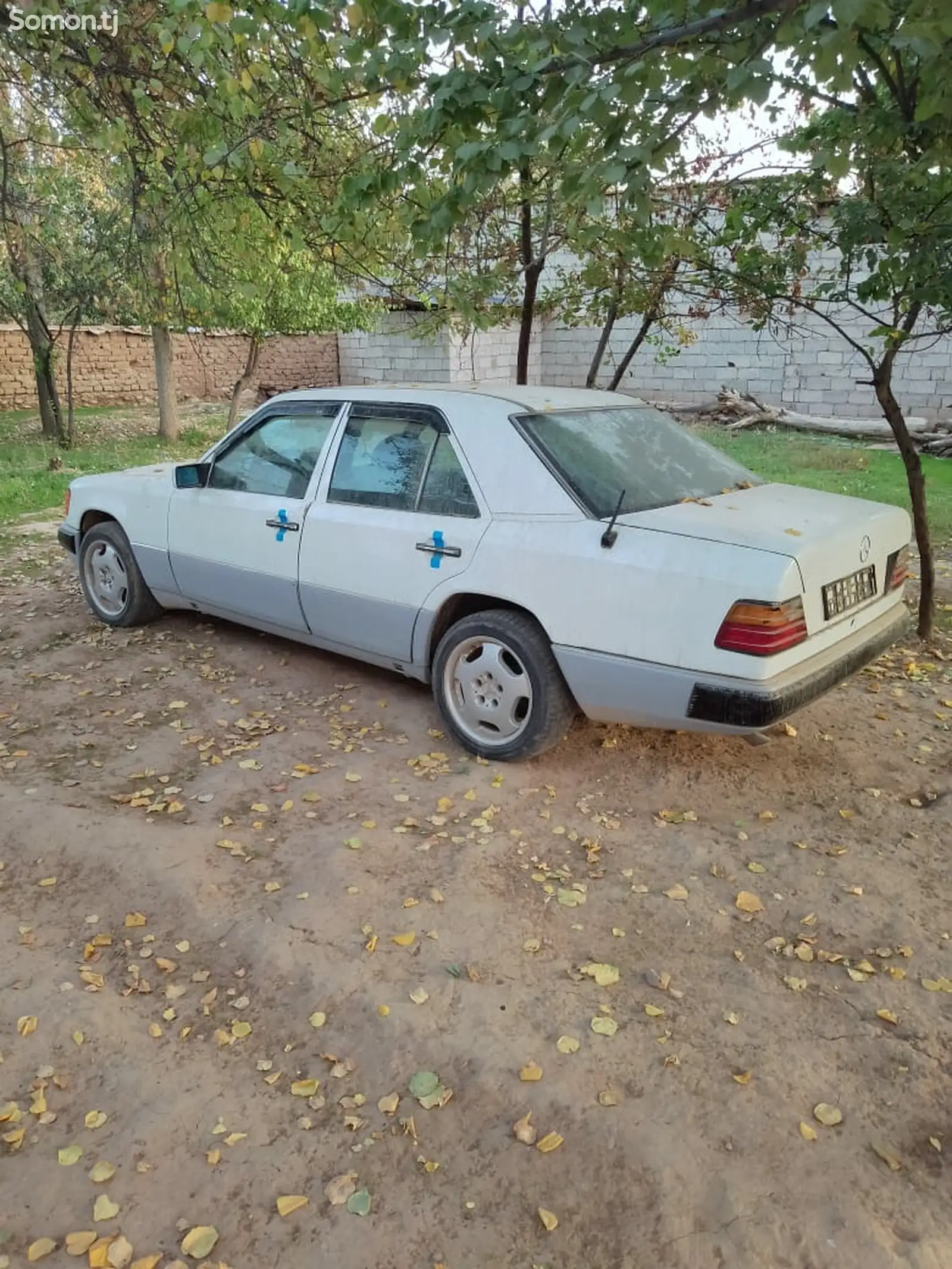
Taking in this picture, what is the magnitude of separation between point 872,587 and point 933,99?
6.06 ft

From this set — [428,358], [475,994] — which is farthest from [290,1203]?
[428,358]

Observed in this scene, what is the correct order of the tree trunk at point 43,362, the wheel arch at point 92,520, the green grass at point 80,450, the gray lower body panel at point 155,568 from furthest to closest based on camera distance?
the tree trunk at point 43,362
the green grass at point 80,450
the wheel arch at point 92,520
the gray lower body panel at point 155,568

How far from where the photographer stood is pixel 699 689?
3.47 metres

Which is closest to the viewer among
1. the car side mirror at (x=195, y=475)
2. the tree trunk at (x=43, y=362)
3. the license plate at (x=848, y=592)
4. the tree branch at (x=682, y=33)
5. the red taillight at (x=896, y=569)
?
the tree branch at (x=682, y=33)

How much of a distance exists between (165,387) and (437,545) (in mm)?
13645

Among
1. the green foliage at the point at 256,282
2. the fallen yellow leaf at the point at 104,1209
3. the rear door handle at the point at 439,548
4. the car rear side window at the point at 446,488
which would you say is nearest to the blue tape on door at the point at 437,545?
the rear door handle at the point at 439,548

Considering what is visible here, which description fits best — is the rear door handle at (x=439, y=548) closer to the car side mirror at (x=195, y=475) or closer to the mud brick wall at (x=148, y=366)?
the car side mirror at (x=195, y=475)

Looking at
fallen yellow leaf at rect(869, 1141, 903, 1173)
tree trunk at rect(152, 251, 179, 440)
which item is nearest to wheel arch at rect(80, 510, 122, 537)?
fallen yellow leaf at rect(869, 1141, 903, 1173)

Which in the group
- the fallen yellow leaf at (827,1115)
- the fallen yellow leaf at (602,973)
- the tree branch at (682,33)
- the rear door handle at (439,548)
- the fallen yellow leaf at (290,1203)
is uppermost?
the tree branch at (682,33)

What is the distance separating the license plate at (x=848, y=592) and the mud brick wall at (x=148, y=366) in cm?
1625

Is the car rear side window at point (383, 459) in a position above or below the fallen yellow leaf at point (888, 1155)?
above

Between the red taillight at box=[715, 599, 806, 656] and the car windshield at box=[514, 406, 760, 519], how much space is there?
0.73 meters

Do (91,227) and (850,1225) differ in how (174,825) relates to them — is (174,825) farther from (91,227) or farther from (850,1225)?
(91,227)

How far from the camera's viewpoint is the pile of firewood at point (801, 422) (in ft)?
48.8
